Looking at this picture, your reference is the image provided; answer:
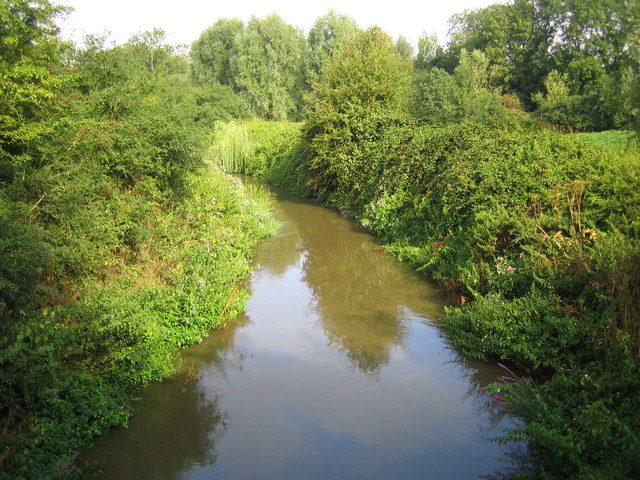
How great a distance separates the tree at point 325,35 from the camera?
43.3 metres

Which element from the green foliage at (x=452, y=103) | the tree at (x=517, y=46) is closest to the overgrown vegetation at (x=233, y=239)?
the green foliage at (x=452, y=103)

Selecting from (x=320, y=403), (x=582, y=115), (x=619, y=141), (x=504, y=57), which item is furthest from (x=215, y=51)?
(x=320, y=403)

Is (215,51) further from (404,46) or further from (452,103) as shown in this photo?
(452,103)

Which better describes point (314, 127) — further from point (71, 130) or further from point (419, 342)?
point (419, 342)

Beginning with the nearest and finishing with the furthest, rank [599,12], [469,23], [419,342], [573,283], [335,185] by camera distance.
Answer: [573,283], [419,342], [335,185], [599,12], [469,23]

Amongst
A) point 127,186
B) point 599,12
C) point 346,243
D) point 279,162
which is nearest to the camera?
point 127,186

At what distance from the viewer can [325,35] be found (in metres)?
45.5

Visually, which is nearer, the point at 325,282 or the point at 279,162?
the point at 325,282

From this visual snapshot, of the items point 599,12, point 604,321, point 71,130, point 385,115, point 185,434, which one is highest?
point 599,12

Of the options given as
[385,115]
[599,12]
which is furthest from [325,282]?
[599,12]

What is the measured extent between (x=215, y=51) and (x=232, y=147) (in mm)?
25100

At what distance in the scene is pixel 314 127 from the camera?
2009 centimetres

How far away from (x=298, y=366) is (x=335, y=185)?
13013mm

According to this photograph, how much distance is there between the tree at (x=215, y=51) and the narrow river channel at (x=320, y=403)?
1661 inches
